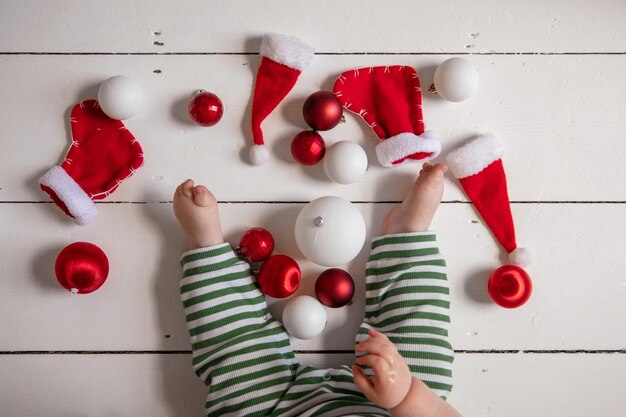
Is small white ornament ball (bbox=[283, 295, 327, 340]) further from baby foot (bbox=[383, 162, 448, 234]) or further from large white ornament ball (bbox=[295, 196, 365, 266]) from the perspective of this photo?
baby foot (bbox=[383, 162, 448, 234])

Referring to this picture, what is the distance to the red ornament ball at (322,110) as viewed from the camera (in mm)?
964

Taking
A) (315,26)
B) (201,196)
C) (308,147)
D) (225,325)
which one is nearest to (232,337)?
(225,325)

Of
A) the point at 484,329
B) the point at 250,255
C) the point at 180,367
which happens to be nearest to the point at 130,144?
the point at 250,255

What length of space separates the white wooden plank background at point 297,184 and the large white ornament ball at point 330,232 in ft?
0.31

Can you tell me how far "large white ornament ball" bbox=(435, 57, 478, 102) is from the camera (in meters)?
0.98

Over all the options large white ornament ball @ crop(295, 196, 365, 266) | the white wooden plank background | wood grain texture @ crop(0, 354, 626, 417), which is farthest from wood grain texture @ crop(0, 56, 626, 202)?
wood grain texture @ crop(0, 354, 626, 417)

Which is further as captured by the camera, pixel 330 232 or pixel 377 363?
pixel 330 232

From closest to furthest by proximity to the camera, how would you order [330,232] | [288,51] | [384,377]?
[384,377] < [330,232] < [288,51]

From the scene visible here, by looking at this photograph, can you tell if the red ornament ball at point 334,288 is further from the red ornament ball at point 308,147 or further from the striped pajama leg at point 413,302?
the red ornament ball at point 308,147

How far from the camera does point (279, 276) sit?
3.10ft

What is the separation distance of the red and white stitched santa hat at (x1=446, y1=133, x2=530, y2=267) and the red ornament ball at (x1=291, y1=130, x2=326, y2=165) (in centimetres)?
23

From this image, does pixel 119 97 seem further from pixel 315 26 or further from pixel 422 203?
pixel 422 203

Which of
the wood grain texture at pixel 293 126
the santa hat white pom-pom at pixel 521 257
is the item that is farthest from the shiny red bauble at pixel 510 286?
the wood grain texture at pixel 293 126

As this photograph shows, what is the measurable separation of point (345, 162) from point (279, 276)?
0.22 meters
